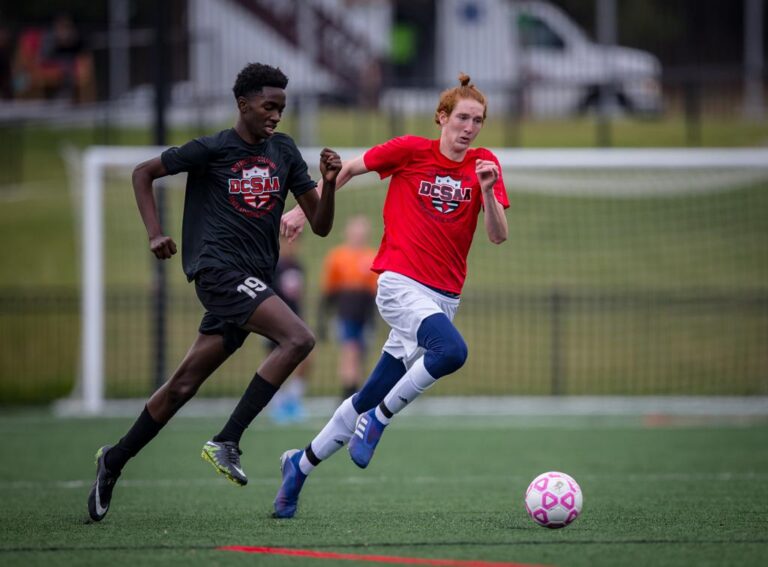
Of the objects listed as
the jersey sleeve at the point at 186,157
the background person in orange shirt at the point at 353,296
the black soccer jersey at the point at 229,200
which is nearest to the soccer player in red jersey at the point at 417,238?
the black soccer jersey at the point at 229,200

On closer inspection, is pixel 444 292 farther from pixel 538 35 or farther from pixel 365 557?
pixel 538 35

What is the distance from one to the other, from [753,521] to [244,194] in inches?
132

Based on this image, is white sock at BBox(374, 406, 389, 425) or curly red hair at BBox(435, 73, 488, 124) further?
curly red hair at BBox(435, 73, 488, 124)

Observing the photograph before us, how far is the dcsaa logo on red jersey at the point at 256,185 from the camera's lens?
6465mm

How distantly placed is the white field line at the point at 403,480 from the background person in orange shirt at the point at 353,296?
5.39m

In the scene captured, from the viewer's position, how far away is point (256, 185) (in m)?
6.50

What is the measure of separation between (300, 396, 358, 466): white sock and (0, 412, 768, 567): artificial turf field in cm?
39

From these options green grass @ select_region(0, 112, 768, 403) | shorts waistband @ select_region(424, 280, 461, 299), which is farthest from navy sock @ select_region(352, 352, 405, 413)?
green grass @ select_region(0, 112, 768, 403)

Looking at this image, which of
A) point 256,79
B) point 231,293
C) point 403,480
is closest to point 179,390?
point 231,293

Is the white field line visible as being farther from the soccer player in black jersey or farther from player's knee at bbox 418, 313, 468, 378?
player's knee at bbox 418, 313, 468, 378

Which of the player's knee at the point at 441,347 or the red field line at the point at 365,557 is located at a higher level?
the player's knee at the point at 441,347

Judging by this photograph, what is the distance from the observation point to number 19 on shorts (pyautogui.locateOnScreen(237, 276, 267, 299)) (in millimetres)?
6324

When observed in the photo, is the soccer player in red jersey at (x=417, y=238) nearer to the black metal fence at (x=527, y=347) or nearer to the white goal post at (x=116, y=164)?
the white goal post at (x=116, y=164)

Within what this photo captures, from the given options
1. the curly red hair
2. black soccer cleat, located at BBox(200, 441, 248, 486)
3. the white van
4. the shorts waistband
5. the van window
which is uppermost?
the van window
